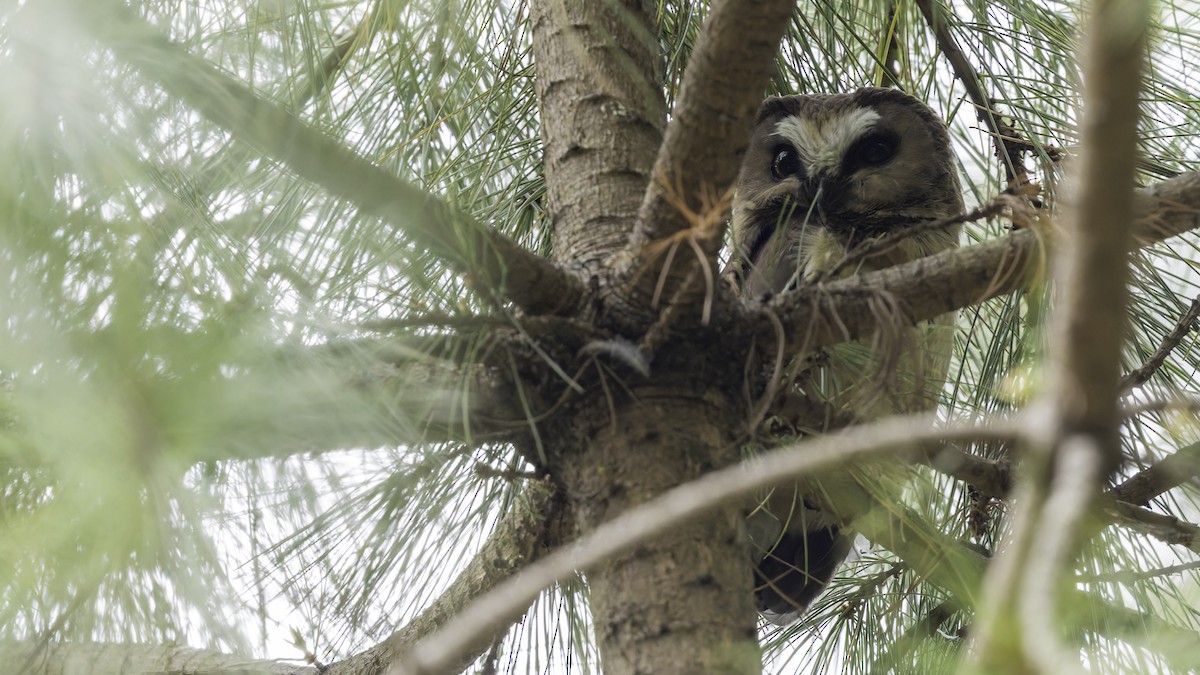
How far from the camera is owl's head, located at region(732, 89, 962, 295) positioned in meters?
2.62

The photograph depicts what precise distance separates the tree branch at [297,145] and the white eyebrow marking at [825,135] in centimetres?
159

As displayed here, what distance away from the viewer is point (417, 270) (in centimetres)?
134

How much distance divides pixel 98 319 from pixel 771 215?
6.45ft

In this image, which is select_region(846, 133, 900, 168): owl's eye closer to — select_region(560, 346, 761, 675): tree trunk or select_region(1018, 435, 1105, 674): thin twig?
select_region(560, 346, 761, 675): tree trunk

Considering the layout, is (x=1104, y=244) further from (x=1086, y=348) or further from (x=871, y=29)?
(x=871, y=29)

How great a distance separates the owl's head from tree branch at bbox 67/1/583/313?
1.40 meters

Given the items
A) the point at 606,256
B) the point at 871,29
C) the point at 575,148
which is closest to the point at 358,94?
the point at 575,148

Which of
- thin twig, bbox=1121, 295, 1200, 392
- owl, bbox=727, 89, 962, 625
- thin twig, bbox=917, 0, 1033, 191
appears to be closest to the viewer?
thin twig, bbox=1121, 295, 1200, 392

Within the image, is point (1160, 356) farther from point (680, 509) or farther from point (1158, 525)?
point (680, 509)

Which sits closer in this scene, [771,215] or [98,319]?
[98,319]

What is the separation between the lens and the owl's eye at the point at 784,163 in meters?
2.74

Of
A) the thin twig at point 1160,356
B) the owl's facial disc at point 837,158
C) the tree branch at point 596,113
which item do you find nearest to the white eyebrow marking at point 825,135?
the owl's facial disc at point 837,158

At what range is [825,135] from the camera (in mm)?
2660

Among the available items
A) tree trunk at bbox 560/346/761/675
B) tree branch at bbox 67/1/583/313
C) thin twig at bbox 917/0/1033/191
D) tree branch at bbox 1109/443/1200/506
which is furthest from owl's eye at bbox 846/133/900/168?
tree branch at bbox 67/1/583/313
